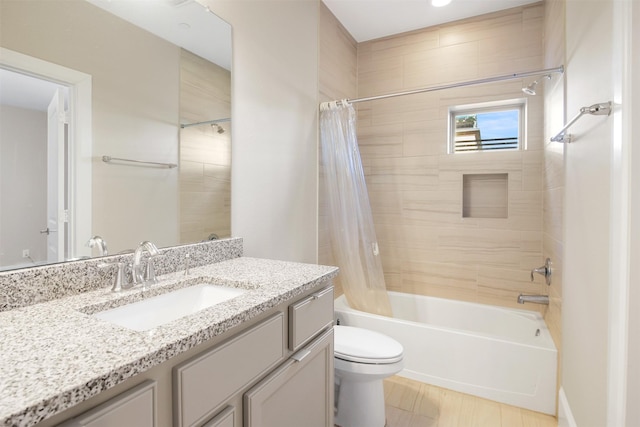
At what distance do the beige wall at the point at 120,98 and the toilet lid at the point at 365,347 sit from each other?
102 cm

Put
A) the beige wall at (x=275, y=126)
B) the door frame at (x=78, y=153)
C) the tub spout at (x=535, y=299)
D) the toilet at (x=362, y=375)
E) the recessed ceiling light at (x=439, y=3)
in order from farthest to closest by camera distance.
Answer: the recessed ceiling light at (x=439, y=3)
the tub spout at (x=535, y=299)
the beige wall at (x=275, y=126)
the toilet at (x=362, y=375)
the door frame at (x=78, y=153)

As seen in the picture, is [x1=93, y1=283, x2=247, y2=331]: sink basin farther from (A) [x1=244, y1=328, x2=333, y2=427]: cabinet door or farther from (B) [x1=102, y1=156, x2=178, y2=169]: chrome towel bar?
(B) [x1=102, y1=156, x2=178, y2=169]: chrome towel bar

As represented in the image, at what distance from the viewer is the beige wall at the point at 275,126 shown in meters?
1.71

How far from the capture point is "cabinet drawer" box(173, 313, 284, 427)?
719 mm

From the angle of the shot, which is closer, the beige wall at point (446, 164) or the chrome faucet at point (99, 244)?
the chrome faucet at point (99, 244)

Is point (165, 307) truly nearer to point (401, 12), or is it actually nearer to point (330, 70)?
point (330, 70)

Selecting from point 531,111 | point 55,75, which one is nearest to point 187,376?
point 55,75

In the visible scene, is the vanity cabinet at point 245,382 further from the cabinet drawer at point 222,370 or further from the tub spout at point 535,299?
the tub spout at point 535,299

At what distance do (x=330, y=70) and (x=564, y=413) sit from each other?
2.64 meters

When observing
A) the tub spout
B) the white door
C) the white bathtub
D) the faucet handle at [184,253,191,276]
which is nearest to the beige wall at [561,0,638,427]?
the white bathtub

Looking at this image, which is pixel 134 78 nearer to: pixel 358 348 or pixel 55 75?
pixel 55 75

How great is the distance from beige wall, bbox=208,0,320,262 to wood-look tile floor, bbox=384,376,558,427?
1.08m

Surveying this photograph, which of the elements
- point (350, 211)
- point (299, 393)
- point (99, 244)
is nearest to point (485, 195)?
point (350, 211)

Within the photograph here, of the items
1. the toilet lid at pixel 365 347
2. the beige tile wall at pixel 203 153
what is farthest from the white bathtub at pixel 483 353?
the beige tile wall at pixel 203 153
